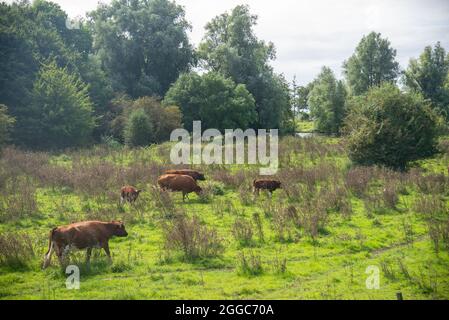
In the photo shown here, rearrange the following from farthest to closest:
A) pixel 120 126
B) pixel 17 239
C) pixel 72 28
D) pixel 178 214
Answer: pixel 72 28 → pixel 120 126 → pixel 178 214 → pixel 17 239

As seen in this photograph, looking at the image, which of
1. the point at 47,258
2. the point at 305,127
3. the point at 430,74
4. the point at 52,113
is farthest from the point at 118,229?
the point at 305,127

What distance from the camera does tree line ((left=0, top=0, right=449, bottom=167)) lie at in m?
30.7

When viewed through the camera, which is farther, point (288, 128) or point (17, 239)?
point (288, 128)

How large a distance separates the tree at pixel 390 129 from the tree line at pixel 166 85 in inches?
2.7

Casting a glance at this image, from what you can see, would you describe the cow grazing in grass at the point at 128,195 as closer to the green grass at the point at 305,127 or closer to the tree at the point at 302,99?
the green grass at the point at 305,127

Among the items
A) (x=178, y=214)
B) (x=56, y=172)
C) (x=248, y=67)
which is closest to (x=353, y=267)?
(x=178, y=214)

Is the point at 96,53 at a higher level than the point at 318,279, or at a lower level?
higher

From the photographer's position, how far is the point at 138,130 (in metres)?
39.4

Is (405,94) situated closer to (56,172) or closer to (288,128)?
(56,172)

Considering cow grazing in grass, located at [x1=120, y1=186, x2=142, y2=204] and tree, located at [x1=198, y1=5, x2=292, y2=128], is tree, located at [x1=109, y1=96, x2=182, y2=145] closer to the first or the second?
tree, located at [x1=198, y1=5, x2=292, y2=128]

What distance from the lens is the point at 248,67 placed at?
5856cm

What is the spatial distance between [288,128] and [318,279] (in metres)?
56.7

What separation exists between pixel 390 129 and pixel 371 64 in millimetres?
49010

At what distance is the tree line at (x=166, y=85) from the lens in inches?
1208
